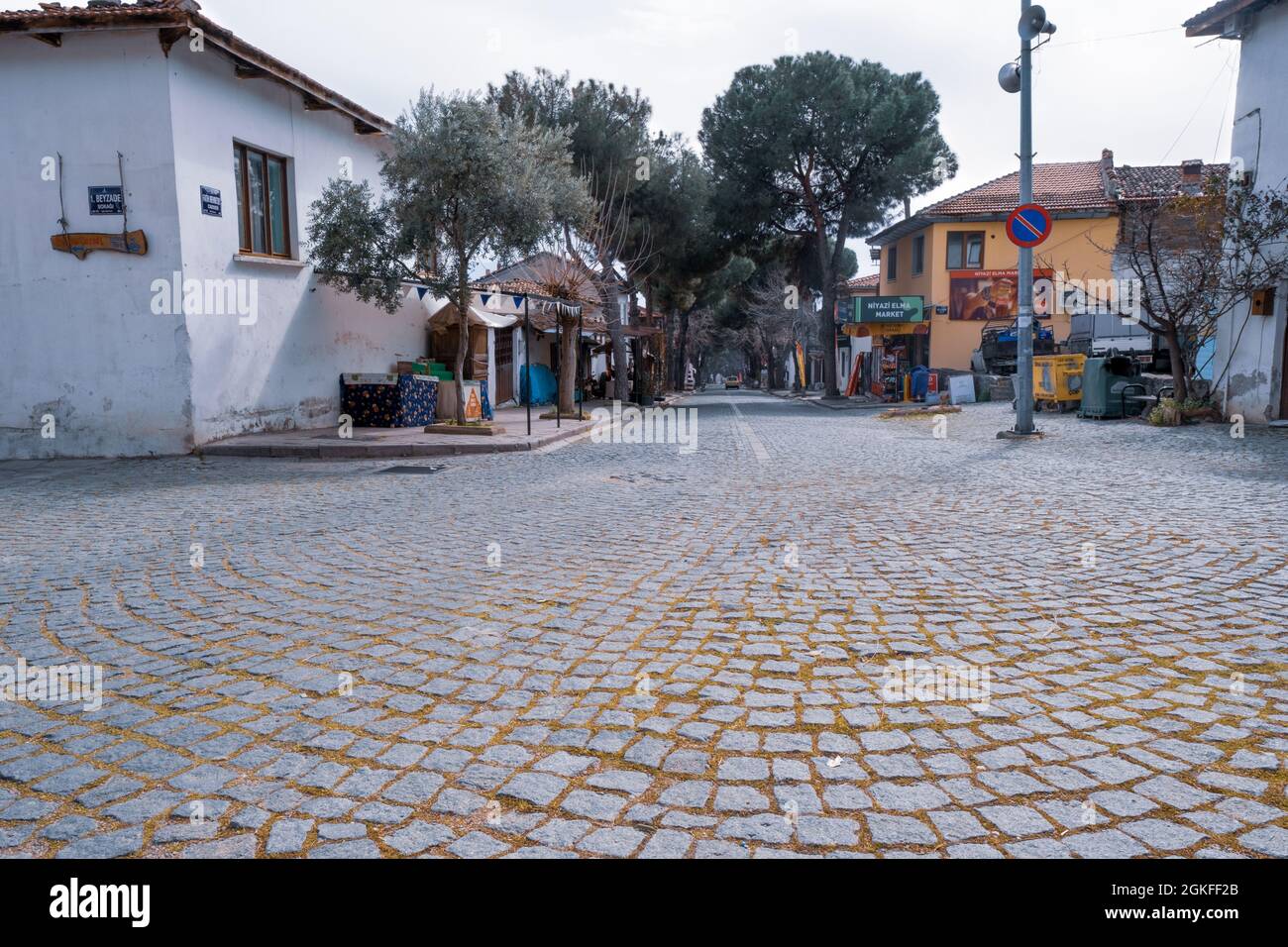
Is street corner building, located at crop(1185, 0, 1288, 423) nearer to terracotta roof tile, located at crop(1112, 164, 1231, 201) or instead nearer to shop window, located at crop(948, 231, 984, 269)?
terracotta roof tile, located at crop(1112, 164, 1231, 201)

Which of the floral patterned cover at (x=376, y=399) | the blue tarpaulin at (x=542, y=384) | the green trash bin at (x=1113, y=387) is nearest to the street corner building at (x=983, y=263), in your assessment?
the blue tarpaulin at (x=542, y=384)

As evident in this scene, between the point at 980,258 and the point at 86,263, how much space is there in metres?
29.6

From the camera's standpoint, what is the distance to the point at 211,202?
12.8 meters

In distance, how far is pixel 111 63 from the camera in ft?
39.2

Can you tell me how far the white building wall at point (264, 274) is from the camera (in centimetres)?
1250

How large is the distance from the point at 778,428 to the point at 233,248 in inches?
430

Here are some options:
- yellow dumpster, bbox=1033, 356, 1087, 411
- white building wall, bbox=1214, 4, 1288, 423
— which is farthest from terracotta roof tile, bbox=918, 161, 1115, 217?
white building wall, bbox=1214, 4, 1288, 423

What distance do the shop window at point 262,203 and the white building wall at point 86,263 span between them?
1.70 metres

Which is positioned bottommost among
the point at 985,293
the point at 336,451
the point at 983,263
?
the point at 336,451

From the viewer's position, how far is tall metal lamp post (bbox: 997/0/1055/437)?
1368cm

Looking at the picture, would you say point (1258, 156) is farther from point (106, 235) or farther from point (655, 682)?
point (106, 235)

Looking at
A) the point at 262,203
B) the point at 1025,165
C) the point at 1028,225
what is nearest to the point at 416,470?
the point at 262,203

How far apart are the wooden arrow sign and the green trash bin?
16496 mm
